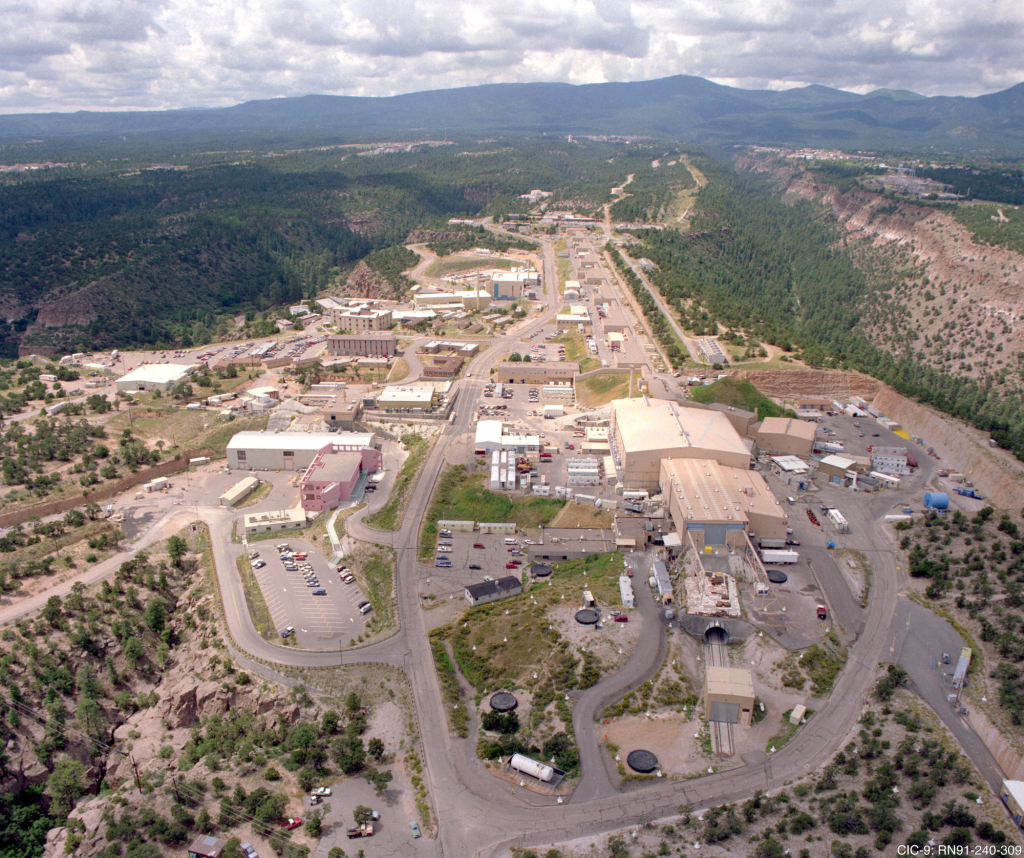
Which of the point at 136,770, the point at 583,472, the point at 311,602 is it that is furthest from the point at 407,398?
the point at 136,770

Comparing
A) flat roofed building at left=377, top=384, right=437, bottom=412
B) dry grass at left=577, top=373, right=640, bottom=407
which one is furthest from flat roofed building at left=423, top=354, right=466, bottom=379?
dry grass at left=577, top=373, right=640, bottom=407

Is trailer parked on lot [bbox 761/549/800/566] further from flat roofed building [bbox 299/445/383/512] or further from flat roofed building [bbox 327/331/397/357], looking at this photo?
flat roofed building [bbox 327/331/397/357]

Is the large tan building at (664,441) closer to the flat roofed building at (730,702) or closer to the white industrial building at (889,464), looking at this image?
the white industrial building at (889,464)

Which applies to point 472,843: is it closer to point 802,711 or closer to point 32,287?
point 802,711

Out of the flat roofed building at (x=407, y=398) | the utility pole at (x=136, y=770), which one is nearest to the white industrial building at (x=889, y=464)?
the flat roofed building at (x=407, y=398)

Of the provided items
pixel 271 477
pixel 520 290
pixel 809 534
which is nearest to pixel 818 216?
pixel 520 290

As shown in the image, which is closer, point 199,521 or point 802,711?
point 802,711
